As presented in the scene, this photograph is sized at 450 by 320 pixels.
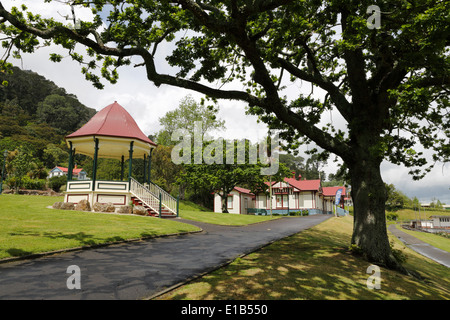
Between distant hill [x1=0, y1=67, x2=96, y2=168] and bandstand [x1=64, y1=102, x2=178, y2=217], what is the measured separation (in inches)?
2469

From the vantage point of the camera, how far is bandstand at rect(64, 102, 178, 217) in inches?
758

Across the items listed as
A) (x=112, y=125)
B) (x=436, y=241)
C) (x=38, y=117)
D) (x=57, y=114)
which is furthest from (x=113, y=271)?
(x=38, y=117)

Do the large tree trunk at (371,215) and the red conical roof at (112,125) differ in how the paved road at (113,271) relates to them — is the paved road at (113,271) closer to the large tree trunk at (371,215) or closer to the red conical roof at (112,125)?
the large tree trunk at (371,215)

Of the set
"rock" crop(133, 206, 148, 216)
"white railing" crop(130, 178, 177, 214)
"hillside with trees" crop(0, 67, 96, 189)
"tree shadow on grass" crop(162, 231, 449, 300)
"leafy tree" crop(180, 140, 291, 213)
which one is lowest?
"tree shadow on grass" crop(162, 231, 449, 300)

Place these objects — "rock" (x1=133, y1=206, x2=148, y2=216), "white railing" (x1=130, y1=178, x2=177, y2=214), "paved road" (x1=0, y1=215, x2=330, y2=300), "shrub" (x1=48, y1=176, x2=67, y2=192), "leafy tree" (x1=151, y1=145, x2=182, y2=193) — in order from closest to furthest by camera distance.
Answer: "paved road" (x1=0, y1=215, x2=330, y2=300) < "rock" (x1=133, y1=206, x2=148, y2=216) < "white railing" (x1=130, y1=178, x2=177, y2=214) < "shrub" (x1=48, y1=176, x2=67, y2=192) < "leafy tree" (x1=151, y1=145, x2=182, y2=193)

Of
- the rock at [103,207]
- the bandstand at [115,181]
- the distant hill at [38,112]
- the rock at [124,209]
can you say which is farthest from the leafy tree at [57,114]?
the rock at [124,209]

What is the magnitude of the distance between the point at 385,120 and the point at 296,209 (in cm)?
4418

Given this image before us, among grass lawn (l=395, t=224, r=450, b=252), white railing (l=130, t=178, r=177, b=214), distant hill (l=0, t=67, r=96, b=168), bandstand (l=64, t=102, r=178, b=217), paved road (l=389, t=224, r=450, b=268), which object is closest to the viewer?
bandstand (l=64, t=102, r=178, b=217)

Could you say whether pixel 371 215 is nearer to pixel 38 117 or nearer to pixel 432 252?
pixel 432 252

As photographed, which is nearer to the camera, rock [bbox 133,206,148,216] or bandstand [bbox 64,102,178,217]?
rock [bbox 133,206,148,216]

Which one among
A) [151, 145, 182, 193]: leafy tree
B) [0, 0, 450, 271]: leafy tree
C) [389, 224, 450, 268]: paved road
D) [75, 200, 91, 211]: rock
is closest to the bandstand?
[75, 200, 91, 211]: rock

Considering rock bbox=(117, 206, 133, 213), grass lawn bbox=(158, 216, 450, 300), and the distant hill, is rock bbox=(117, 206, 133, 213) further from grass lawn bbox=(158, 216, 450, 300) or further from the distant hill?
the distant hill

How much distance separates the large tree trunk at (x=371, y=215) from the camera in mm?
9086
